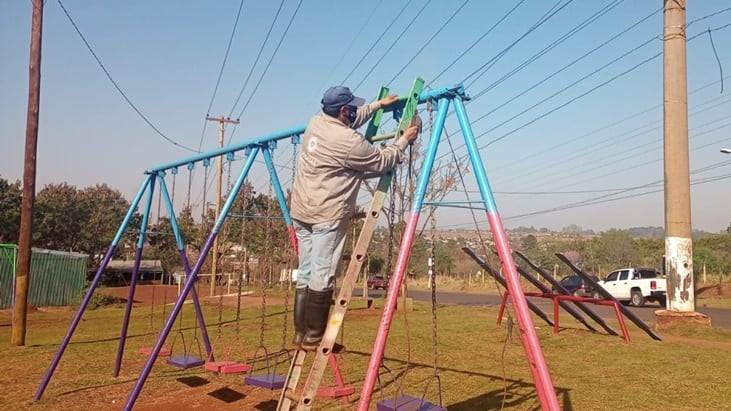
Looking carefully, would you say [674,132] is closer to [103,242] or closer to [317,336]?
[317,336]

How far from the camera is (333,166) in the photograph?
4020 millimetres

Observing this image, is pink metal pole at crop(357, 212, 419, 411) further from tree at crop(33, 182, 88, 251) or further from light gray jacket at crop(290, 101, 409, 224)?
tree at crop(33, 182, 88, 251)

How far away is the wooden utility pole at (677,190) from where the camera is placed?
1337 cm

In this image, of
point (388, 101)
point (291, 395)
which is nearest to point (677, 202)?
point (388, 101)

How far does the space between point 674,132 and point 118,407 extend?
13060mm

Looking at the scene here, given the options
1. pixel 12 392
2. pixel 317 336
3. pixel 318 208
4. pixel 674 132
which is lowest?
pixel 12 392

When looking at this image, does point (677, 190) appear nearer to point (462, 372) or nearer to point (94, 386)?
point (462, 372)

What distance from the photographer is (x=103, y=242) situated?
51000 millimetres

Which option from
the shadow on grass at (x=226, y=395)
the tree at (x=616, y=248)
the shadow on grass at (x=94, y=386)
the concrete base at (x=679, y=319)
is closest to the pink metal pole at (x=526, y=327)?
the shadow on grass at (x=226, y=395)

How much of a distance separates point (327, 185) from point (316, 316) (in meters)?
0.97

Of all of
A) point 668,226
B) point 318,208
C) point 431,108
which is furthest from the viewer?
point 668,226

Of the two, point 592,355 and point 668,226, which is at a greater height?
point 668,226

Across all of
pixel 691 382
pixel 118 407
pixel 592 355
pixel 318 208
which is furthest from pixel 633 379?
pixel 118 407

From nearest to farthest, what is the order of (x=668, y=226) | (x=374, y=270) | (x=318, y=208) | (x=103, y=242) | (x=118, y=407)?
(x=318, y=208) → (x=118, y=407) → (x=668, y=226) → (x=103, y=242) → (x=374, y=270)
